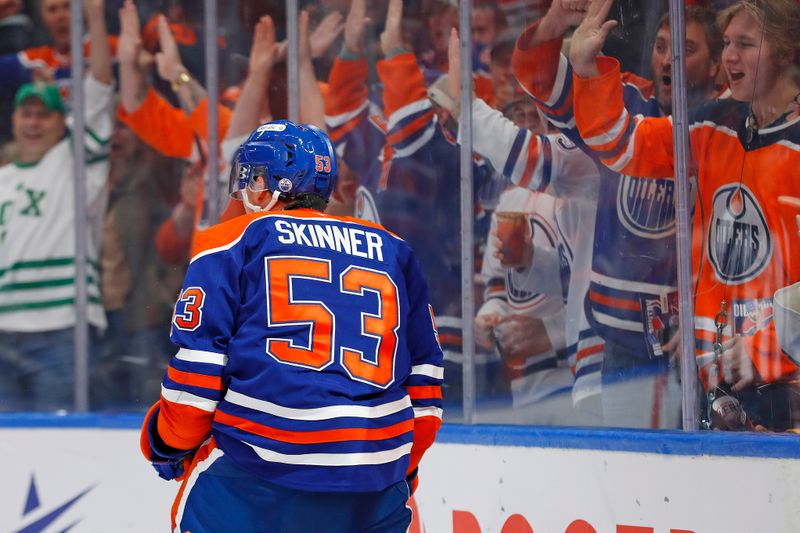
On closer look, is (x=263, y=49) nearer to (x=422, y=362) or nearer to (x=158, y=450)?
(x=422, y=362)

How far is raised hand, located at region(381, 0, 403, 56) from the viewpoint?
3.82m

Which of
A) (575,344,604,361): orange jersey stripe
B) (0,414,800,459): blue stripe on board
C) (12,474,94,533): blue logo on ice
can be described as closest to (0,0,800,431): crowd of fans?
(575,344,604,361): orange jersey stripe

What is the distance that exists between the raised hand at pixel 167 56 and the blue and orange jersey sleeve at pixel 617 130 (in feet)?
5.91

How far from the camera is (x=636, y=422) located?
308 centimetres

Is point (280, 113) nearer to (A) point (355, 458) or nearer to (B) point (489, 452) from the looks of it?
(B) point (489, 452)

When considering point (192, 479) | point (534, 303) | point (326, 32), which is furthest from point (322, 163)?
point (326, 32)

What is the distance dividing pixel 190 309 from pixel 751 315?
141cm

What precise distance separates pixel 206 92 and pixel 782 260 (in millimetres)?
2362

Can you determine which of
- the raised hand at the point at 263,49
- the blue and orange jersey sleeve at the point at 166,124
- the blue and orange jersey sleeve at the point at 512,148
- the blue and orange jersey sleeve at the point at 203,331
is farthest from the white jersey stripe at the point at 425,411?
the blue and orange jersey sleeve at the point at 166,124

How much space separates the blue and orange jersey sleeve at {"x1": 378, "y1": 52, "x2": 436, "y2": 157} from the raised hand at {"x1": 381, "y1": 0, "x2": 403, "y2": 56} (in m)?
0.04

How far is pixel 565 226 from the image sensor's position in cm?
333

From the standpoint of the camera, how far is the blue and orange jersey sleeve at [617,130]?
10.0 ft

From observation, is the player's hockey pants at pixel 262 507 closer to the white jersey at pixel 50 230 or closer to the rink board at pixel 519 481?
the rink board at pixel 519 481

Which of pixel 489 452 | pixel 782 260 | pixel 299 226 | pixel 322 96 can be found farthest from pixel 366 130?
pixel 299 226
